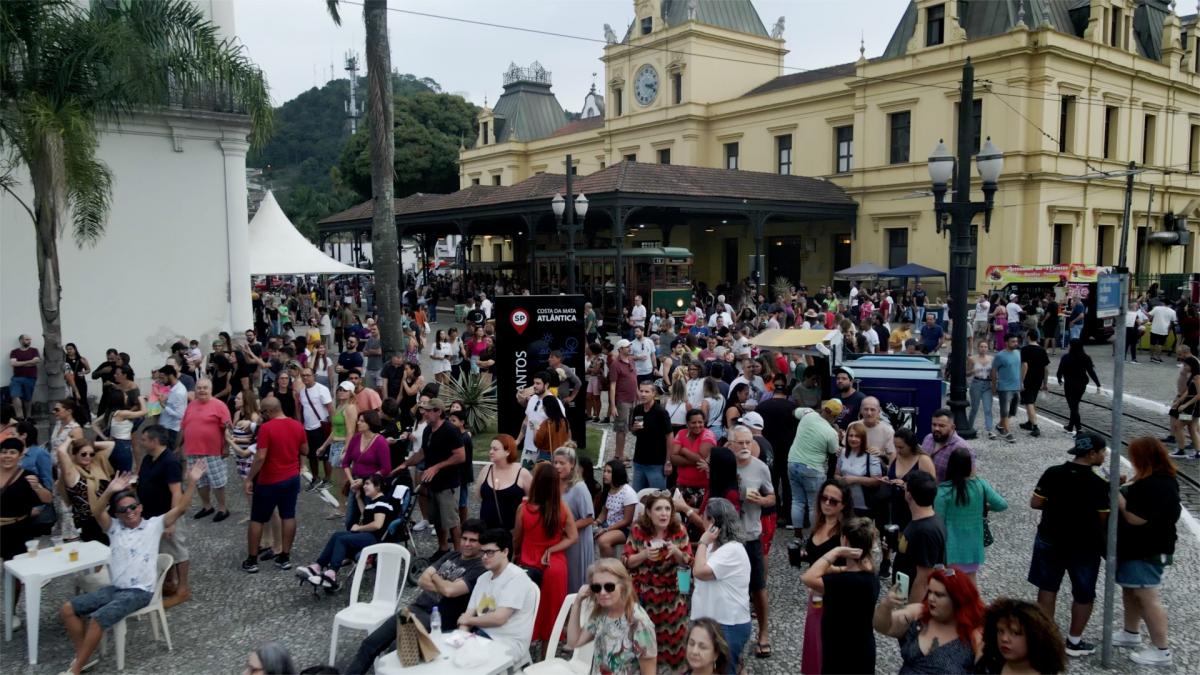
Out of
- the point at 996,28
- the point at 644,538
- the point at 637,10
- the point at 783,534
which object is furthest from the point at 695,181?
the point at 644,538

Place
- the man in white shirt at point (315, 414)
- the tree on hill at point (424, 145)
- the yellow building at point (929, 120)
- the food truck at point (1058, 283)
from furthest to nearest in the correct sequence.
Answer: the tree on hill at point (424, 145)
the yellow building at point (929, 120)
the food truck at point (1058, 283)
the man in white shirt at point (315, 414)

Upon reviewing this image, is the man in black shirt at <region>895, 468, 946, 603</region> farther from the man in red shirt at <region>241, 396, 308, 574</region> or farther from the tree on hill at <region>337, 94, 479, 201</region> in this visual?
the tree on hill at <region>337, 94, 479, 201</region>

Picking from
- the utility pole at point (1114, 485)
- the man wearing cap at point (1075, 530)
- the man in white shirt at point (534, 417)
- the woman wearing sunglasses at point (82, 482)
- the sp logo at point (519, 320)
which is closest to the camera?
the utility pole at point (1114, 485)

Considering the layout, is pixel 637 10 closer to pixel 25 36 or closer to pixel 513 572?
pixel 25 36

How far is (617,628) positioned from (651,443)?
3251mm

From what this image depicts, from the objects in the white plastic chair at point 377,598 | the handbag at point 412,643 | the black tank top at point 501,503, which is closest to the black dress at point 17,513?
the white plastic chair at point 377,598

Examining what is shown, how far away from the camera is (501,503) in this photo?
6.52 meters

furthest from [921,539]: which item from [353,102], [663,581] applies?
[353,102]

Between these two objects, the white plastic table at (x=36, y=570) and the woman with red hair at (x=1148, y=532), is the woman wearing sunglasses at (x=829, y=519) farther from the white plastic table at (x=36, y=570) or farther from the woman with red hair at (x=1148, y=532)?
the white plastic table at (x=36, y=570)

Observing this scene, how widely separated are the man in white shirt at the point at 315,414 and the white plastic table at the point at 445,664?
5374 mm

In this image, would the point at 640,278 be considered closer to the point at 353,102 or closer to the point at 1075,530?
the point at 1075,530

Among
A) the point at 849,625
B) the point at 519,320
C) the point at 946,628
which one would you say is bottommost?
the point at 849,625

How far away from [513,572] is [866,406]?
3624 mm

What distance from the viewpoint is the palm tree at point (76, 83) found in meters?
10.9
